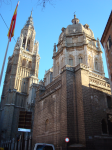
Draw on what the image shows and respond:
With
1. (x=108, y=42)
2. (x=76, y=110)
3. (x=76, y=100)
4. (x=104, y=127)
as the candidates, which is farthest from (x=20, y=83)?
(x=108, y=42)

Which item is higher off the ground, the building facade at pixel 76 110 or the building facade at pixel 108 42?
the building facade at pixel 108 42

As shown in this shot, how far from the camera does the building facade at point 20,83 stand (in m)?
46.5

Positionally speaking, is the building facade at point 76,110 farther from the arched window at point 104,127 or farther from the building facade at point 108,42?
the building facade at point 108,42

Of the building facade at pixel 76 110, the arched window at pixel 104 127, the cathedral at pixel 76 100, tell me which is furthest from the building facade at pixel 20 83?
the arched window at pixel 104 127

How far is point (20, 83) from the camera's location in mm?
54969

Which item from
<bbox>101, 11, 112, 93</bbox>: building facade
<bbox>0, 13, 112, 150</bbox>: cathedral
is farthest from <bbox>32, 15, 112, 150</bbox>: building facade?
<bbox>101, 11, 112, 93</bbox>: building facade

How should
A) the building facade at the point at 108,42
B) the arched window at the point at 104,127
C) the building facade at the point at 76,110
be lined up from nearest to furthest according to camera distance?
the building facade at the point at 76,110 < the building facade at the point at 108,42 < the arched window at the point at 104,127

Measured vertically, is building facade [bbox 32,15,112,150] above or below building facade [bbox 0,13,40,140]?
below

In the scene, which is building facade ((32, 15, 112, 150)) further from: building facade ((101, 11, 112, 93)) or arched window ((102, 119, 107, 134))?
building facade ((101, 11, 112, 93))

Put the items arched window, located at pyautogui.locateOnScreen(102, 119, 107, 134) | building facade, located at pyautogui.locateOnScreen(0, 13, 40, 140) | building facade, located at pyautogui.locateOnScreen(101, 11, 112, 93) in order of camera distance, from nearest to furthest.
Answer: building facade, located at pyautogui.locateOnScreen(101, 11, 112, 93) → arched window, located at pyautogui.locateOnScreen(102, 119, 107, 134) → building facade, located at pyautogui.locateOnScreen(0, 13, 40, 140)

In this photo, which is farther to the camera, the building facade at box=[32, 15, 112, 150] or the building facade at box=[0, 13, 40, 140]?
the building facade at box=[0, 13, 40, 140]

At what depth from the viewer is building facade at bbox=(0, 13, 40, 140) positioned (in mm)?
46531

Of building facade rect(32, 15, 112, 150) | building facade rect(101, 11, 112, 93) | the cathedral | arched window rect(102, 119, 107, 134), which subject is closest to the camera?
building facade rect(32, 15, 112, 150)

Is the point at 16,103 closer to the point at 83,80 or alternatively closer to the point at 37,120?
the point at 37,120
